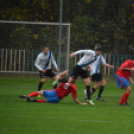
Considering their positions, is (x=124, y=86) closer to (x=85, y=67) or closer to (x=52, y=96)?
(x=85, y=67)

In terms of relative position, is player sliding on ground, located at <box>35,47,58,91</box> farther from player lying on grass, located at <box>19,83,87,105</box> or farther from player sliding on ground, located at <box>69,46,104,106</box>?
player lying on grass, located at <box>19,83,87,105</box>

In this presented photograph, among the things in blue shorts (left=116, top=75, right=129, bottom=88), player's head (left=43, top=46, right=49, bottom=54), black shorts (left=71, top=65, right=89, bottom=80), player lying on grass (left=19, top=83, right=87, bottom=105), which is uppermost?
player's head (left=43, top=46, right=49, bottom=54)

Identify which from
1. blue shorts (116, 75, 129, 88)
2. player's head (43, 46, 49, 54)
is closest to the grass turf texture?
blue shorts (116, 75, 129, 88)

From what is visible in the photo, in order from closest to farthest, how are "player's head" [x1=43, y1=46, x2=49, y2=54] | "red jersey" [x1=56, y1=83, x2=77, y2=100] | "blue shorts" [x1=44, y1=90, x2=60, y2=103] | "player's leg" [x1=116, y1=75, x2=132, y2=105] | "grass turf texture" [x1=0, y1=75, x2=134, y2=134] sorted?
"grass turf texture" [x1=0, y1=75, x2=134, y2=134], "red jersey" [x1=56, y1=83, x2=77, y2=100], "blue shorts" [x1=44, y1=90, x2=60, y2=103], "player's leg" [x1=116, y1=75, x2=132, y2=105], "player's head" [x1=43, y1=46, x2=49, y2=54]

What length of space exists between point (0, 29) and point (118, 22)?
6.54m

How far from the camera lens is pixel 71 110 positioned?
8.42 meters

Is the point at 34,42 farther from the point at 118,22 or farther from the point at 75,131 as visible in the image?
the point at 75,131

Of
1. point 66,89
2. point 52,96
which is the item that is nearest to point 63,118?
point 66,89

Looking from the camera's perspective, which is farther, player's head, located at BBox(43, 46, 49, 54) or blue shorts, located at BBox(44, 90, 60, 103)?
player's head, located at BBox(43, 46, 49, 54)

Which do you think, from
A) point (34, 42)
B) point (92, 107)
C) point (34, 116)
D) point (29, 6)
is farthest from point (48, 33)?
point (34, 116)

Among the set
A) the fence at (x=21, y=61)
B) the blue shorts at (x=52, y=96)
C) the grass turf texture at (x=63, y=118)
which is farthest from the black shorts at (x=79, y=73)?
the fence at (x=21, y=61)

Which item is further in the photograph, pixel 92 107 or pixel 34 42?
pixel 34 42

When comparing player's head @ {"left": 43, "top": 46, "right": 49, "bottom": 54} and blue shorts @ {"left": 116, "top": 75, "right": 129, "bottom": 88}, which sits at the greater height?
player's head @ {"left": 43, "top": 46, "right": 49, "bottom": 54}

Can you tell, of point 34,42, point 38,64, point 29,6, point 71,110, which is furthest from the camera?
point 29,6
